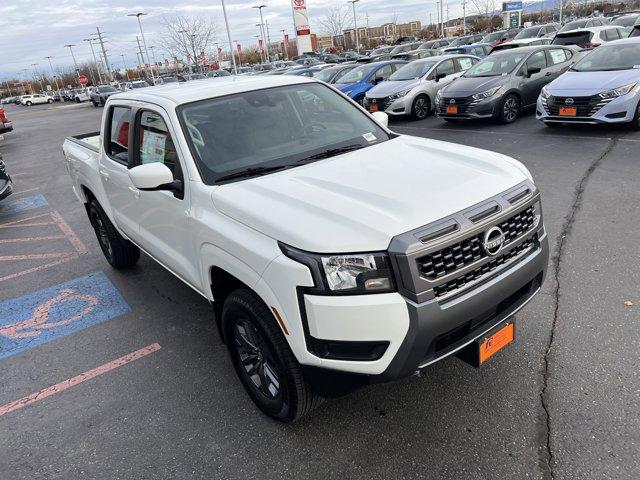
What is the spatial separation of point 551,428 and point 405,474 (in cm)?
86

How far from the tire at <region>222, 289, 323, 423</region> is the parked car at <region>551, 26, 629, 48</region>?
16832mm

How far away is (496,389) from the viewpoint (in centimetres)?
307

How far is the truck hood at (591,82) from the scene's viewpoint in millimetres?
8602

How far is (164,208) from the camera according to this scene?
3533 mm

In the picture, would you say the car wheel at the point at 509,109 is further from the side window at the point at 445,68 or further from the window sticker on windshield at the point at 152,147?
the window sticker on windshield at the point at 152,147

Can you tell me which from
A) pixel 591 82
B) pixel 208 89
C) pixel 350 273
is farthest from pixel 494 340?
pixel 591 82

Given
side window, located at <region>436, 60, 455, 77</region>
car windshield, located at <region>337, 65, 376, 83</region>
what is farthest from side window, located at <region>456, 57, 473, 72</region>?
car windshield, located at <region>337, 65, 376, 83</region>

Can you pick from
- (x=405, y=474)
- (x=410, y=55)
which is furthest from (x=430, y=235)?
(x=410, y=55)

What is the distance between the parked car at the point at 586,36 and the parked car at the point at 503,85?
4539 mm

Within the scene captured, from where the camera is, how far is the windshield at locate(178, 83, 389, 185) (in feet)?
10.6

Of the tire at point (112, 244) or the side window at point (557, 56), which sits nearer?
the tire at point (112, 244)

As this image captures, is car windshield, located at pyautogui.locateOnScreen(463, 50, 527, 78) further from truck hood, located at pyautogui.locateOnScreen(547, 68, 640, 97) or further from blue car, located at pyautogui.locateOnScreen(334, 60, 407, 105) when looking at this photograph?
blue car, located at pyautogui.locateOnScreen(334, 60, 407, 105)

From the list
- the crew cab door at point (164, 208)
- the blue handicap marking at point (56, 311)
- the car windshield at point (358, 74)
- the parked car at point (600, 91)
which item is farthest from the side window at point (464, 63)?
the crew cab door at point (164, 208)

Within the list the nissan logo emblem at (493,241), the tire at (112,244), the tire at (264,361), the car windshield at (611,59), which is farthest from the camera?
the car windshield at (611,59)
